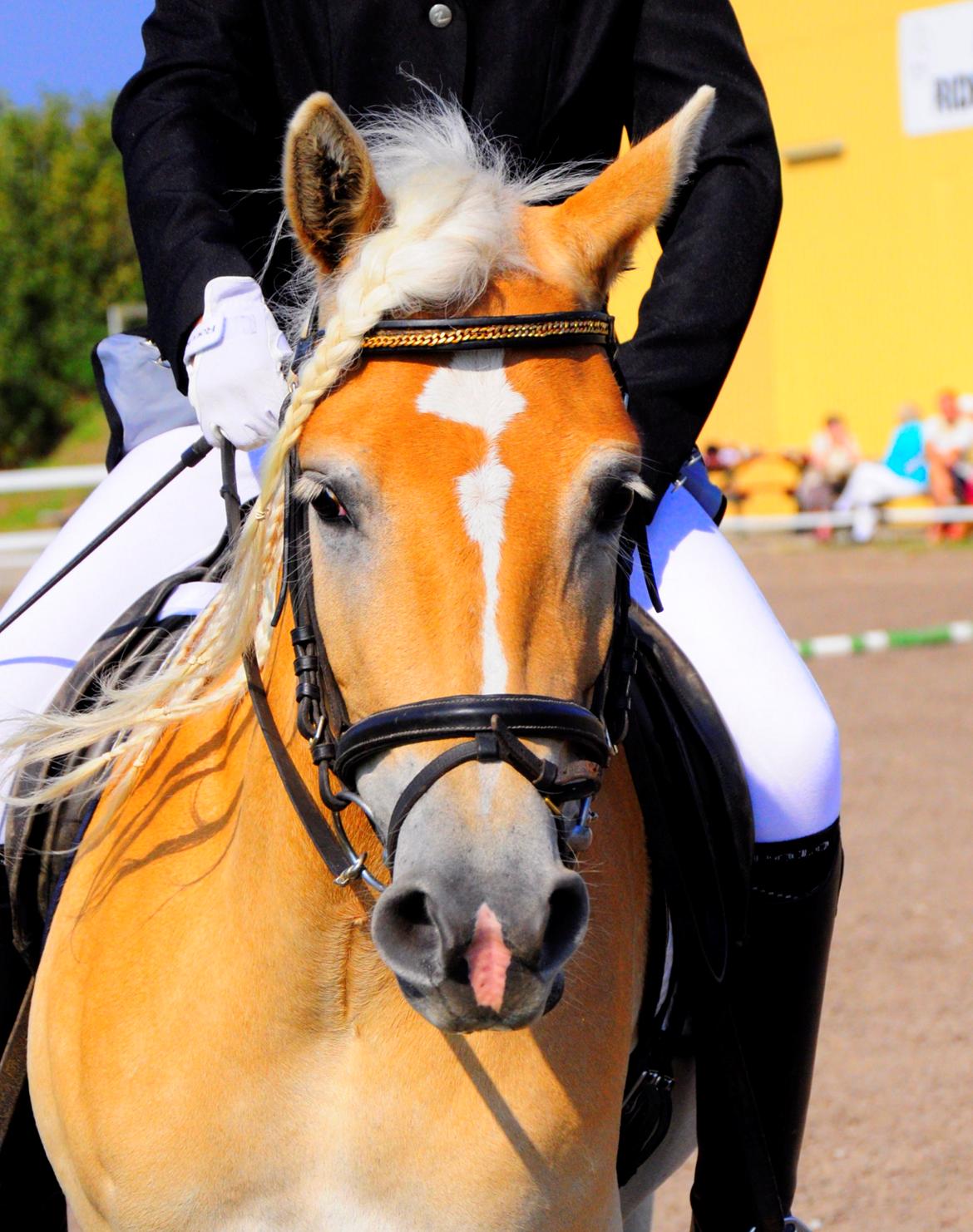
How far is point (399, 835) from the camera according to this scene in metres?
1.89

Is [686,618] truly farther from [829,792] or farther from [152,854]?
[152,854]

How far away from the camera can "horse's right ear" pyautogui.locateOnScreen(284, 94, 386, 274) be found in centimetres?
205

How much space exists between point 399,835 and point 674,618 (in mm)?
1151

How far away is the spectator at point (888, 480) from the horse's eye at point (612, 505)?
19.0 metres

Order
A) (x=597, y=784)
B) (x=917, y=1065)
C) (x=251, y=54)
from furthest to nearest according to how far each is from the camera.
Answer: (x=917, y=1065) < (x=251, y=54) < (x=597, y=784)

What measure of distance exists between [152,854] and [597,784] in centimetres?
91

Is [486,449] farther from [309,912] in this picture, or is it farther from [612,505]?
[309,912]

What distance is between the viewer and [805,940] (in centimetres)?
304

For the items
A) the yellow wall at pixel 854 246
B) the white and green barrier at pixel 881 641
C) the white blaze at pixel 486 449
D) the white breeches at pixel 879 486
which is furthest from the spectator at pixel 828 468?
the white blaze at pixel 486 449

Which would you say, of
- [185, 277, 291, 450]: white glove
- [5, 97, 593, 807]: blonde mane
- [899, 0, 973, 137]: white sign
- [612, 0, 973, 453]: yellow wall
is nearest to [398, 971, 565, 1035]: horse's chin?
[5, 97, 593, 807]: blonde mane

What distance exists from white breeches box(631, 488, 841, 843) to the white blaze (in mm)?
906

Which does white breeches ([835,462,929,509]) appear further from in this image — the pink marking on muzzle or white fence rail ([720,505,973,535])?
the pink marking on muzzle

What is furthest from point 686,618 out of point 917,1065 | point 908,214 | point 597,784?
point 908,214

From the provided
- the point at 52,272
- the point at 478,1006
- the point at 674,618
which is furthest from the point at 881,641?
the point at 52,272
